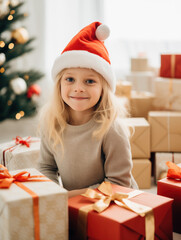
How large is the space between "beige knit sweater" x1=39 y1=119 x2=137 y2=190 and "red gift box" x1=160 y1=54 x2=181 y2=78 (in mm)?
937

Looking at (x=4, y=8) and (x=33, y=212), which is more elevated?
(x=4, y=8)

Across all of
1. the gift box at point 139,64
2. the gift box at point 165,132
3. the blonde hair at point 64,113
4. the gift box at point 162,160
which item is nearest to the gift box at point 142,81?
the gift box at point 139,64

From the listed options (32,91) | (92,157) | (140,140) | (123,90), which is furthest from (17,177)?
(32,91)

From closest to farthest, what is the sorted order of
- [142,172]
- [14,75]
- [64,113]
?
[64,113]
[142,172]
[14,75]

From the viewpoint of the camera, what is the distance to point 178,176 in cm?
121

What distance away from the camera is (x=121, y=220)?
850 millimetres

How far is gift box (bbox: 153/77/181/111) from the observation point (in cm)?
205

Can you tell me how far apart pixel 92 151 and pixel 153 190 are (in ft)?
2.42

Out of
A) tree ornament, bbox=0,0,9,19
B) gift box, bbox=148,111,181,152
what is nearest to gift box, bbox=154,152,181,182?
gift box, bbox=148,111,181,152

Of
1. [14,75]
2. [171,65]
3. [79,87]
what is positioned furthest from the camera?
[14,75]

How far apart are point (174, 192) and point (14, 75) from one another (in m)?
1.84

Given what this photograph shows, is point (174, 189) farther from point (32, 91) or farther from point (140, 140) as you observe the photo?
point (32, 91)

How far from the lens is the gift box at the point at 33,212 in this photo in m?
0.84

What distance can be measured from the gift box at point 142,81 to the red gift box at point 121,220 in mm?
1448
